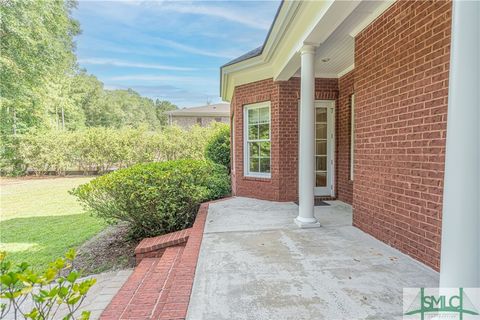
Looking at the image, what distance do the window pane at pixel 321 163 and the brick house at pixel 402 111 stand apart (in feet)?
2.01

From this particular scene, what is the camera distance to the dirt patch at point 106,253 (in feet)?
15.8

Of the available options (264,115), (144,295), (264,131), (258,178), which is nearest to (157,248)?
(144,295)

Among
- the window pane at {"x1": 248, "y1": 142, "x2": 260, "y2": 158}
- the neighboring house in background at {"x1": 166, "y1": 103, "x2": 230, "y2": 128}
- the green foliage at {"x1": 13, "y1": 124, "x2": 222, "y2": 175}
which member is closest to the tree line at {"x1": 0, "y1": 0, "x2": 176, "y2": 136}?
the green foliage at {"x1": 13, "y1": 124, "x2": 222, "y2": 175}

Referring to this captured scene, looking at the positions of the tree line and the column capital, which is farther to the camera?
the tree line

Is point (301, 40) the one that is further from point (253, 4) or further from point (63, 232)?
point (253, 4)

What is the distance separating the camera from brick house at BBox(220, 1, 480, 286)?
1.70 meters

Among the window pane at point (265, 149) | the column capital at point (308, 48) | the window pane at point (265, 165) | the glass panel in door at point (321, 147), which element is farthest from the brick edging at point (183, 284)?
the glass panel in door at point (321, 147)

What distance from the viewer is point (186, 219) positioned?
5.66 metres

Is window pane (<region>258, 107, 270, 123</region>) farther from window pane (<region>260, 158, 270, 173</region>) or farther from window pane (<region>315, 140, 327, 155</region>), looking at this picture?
window pane (<region>315, 140, 327, 155</region>)

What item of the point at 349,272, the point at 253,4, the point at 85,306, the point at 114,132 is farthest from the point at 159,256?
the point at 114,132

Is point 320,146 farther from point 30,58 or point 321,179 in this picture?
point 30,58

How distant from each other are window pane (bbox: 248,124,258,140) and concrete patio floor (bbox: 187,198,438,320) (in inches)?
134

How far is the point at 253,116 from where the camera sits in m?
7.94

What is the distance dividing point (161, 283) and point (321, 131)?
18.1 ft
